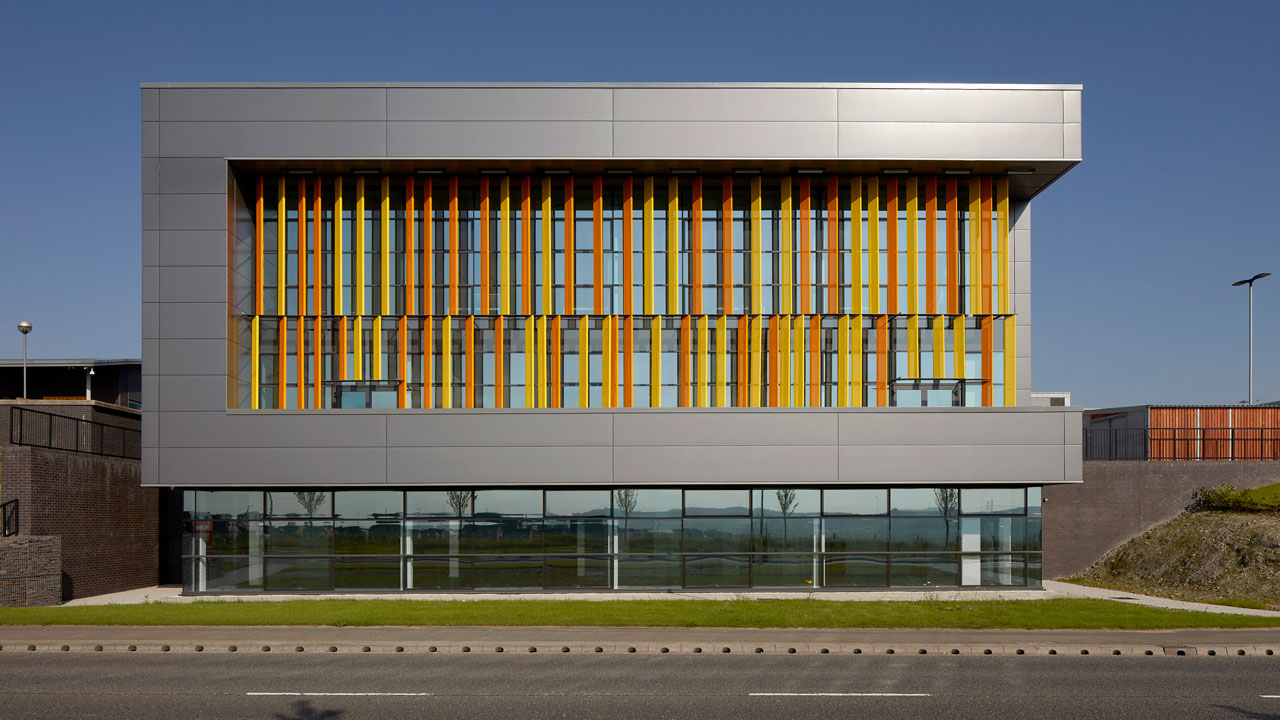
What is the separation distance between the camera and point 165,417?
29.1 m

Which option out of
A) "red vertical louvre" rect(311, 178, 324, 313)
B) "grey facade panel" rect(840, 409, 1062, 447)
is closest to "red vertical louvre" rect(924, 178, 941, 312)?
"grey facade panel" rect(840, 409, 1062, 447)

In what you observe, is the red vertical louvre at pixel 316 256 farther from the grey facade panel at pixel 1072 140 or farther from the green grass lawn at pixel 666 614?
the grey facade panel at pixel 1072 140

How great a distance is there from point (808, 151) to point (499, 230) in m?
9.58

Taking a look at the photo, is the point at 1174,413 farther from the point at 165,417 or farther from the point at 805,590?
the point at 165,417

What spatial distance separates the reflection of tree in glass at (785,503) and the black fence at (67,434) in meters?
20.9

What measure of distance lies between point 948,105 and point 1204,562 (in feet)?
52.9

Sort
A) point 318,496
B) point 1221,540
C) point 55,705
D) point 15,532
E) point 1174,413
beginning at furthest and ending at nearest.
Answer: point 1174,413
point 1221,540
point 318,496
point 15,532
point 55,705

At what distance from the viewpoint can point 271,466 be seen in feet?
95.2

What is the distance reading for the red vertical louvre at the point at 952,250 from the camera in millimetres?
30922

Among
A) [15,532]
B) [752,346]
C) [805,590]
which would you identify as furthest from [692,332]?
[15,532]

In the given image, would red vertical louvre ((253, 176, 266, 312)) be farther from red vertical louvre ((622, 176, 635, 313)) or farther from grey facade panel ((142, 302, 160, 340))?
red vertical louvre ((622, 176, 635, 313))

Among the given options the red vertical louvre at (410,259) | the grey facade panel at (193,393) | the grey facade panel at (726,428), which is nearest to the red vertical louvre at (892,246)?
the grey facade panel at (726,428)

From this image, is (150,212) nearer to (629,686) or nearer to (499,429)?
(499,429)

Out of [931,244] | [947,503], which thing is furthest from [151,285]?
[947,503]
